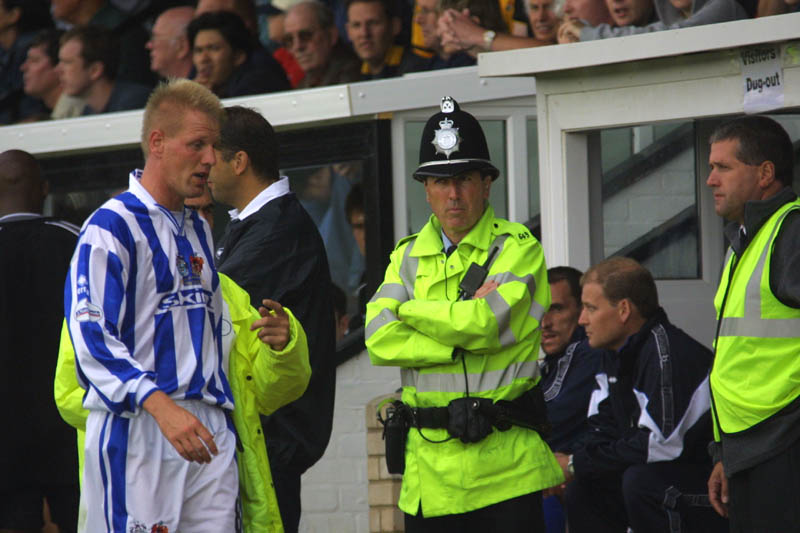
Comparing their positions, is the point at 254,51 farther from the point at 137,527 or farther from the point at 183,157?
the point at 137,527

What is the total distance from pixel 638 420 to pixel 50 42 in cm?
712

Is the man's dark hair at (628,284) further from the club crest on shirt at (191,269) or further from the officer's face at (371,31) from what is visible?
the officer's face at (371,31)

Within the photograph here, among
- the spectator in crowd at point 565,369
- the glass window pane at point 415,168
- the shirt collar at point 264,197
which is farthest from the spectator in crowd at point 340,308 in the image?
the shirt collar at point 264,197

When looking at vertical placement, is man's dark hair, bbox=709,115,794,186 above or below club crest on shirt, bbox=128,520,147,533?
above

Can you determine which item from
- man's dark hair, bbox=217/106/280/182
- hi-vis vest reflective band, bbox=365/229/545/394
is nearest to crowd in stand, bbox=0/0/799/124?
hi-vis vest reflective band, bbox=365/229/545/394

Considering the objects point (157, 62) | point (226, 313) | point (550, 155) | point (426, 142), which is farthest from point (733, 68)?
point (157, 62)

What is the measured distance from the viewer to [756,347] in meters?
4.71

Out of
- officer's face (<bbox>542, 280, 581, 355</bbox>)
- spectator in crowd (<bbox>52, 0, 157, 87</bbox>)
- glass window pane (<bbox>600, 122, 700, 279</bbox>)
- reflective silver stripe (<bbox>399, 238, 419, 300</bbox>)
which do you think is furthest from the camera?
spectator in crowd (<bbox>52, 0, 157, 87</bbox>)

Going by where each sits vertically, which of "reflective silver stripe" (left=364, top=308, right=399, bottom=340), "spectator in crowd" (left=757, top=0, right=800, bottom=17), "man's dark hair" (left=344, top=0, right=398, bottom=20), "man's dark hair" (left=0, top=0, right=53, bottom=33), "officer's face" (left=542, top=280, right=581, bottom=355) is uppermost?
"man's dark hair" (left=0, top=0, right=53, bottom=33)

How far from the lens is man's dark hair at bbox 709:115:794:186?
16.1 ft

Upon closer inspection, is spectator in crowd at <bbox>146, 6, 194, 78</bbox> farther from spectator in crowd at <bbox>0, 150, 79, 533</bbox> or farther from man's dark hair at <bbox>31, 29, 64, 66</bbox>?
spectator in crowd at <bbox>0, 150, 79, 533</bbox>

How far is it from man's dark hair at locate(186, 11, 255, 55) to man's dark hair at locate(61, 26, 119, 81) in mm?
794

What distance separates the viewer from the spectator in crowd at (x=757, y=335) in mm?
4617

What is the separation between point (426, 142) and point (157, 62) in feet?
18.4
